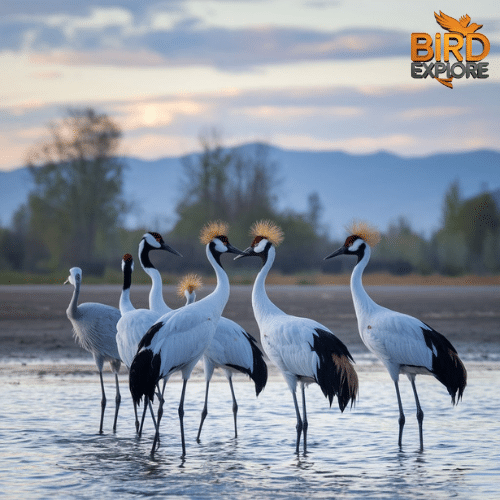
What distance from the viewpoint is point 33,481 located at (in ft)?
25.4

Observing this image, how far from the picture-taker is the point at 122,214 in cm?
5459

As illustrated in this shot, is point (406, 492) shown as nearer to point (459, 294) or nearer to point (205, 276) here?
point (459, 294)

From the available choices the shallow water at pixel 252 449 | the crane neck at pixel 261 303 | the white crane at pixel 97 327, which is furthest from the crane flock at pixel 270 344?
the white crane at pixel 97 327

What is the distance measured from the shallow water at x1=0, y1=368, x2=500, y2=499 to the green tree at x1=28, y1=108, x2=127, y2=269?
41.5 m

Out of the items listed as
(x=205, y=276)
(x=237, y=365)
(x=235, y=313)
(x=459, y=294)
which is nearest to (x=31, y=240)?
(x=205, y=276)

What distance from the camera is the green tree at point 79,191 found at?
5306 cm

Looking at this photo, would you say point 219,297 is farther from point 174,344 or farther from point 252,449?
point 252,449

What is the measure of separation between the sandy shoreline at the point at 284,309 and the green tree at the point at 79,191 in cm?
1847

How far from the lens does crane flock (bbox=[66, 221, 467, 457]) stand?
8.75 meters

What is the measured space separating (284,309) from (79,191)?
3143cm

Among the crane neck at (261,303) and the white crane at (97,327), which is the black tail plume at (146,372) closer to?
the crane neck at (261,303)

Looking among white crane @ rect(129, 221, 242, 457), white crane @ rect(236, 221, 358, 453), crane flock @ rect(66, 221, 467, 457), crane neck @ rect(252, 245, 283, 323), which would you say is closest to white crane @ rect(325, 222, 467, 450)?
crane flock @ rect(66, 221, 467, 457)

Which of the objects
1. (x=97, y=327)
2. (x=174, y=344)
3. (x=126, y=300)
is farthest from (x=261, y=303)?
(x=97, y=327)

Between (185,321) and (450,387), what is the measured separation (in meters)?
2.87
